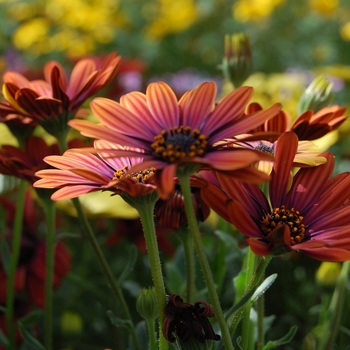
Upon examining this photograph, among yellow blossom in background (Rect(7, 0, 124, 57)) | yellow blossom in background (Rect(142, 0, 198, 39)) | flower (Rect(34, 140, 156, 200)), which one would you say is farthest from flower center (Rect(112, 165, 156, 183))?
yellow blossom in background (Rect(142, 0, 198, 39))

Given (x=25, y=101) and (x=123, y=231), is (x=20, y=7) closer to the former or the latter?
(x=123, y=231)

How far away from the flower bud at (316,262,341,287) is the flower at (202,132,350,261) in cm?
29

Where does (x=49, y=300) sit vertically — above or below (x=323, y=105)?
below

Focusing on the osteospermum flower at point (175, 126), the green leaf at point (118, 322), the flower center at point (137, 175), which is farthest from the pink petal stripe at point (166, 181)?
the green leaf at point (118, 322)

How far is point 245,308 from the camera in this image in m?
Answer: 0.48

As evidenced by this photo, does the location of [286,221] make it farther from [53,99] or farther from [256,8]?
[256,8]

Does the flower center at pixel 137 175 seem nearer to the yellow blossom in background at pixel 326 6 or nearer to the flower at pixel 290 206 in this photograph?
the flower at pixel 290 206

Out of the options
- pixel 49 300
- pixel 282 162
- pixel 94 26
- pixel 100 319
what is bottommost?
pixel 100 319

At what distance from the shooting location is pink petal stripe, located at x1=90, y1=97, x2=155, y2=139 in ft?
1.41

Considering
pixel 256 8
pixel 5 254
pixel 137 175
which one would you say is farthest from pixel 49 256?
pixel 256 8

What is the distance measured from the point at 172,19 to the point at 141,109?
202 cm

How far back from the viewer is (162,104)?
0.47 m

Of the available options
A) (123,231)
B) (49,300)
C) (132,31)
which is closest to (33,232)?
(123,231)

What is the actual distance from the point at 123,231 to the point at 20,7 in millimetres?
1965
